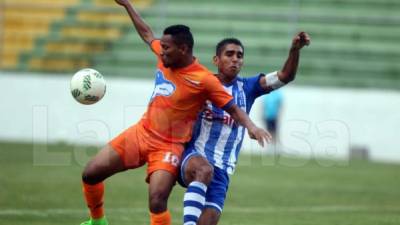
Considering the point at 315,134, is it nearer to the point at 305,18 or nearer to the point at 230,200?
the point at 305,18

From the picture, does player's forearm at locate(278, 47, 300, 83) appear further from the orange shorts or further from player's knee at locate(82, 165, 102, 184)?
player's knee at locate(82, 165, 102, 184)

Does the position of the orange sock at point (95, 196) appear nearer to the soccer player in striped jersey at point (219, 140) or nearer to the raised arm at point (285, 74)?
the soccer player in striped jersey at point (219, 140)

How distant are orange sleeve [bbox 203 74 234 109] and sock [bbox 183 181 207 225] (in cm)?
86

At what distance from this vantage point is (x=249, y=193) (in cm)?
1656

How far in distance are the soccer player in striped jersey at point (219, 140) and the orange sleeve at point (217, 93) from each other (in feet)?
1.37

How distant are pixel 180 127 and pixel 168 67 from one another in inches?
25.8

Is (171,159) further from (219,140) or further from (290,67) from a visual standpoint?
(290,67)

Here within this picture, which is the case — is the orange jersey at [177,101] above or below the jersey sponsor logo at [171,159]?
above

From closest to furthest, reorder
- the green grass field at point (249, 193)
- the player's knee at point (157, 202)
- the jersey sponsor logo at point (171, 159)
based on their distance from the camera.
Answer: the player's knee at point (157, 202) → the jersey sponsor logo at point (171, 159) → the green grass field at point (249, 193)

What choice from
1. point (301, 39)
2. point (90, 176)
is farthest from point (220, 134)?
point (90, 176)

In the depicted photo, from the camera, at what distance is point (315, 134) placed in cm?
2477

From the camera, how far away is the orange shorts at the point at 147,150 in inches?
382

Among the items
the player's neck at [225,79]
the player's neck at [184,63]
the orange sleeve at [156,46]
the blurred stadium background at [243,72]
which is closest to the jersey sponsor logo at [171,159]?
the player's neck at [184,63]

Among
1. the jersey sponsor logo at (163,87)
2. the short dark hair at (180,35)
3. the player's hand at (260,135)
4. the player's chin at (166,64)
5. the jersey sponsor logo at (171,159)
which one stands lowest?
the jersey sponsor logo at (171,159)
